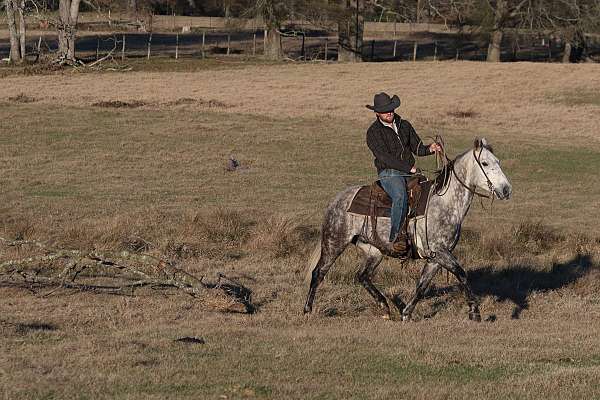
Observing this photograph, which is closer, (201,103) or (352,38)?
(201,103)

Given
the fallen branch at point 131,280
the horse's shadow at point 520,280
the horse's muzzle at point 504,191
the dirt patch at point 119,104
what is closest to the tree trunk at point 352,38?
the dirt patch at point 119,104

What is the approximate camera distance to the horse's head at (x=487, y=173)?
42.5 ft

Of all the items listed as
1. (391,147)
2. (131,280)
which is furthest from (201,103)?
(391,147)

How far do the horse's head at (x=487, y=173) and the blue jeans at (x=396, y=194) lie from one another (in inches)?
33.7

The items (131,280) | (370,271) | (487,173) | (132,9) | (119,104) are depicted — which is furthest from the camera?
(132,9)

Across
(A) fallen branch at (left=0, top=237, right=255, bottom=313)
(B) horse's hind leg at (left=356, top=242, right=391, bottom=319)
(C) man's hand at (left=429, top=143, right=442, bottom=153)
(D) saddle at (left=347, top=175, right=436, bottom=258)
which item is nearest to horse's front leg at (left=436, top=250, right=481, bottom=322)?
(D) saddle at (left=347, top=175, right=436, bottom=258)

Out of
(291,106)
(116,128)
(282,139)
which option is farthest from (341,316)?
(291,106)

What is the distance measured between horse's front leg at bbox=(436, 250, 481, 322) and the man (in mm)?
548

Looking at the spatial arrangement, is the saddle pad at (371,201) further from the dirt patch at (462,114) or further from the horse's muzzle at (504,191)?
the dirt patch at (462,114)

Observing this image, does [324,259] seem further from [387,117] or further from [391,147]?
[387,117]

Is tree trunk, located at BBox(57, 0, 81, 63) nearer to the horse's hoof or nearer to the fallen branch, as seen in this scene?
the fallen branch

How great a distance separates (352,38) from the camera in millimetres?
68500

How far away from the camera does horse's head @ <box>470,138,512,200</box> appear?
42.5ft

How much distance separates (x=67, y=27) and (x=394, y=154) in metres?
45.6
